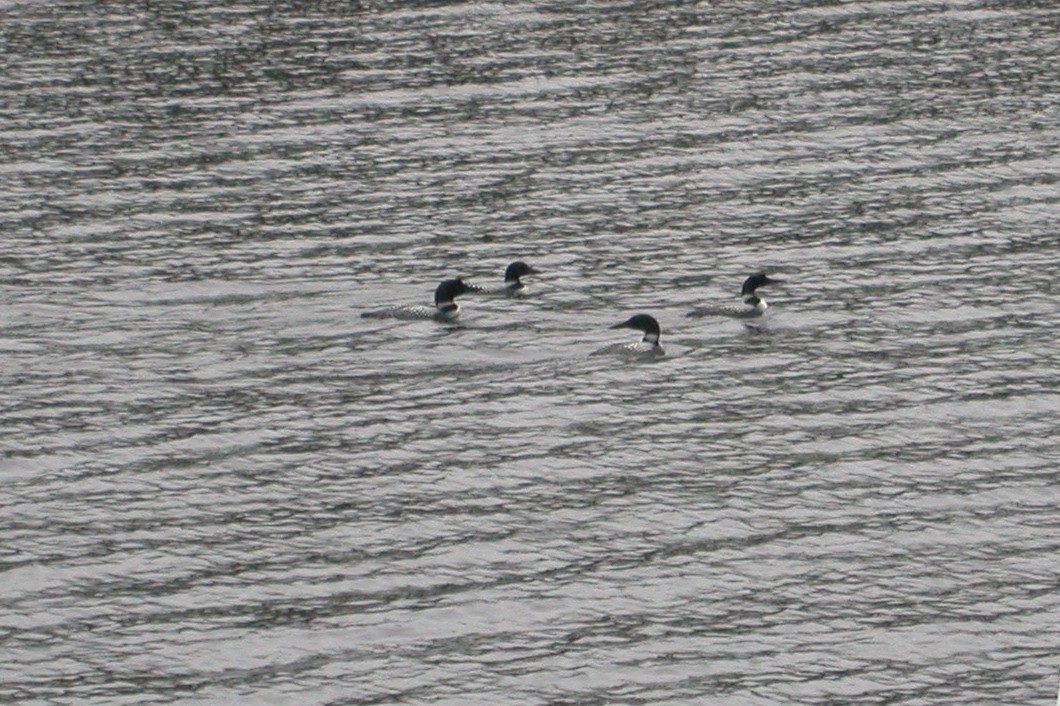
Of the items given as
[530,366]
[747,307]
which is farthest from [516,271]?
[747,307]

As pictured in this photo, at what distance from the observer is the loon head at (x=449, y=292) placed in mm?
44156

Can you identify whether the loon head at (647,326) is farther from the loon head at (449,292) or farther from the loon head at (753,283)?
the loon head at (449,292)

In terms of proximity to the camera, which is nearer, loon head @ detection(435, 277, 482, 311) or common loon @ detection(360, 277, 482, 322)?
loon head @ detection(435, 277, 482, 311)

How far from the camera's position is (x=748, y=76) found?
2479 inches

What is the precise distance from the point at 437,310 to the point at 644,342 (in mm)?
4480

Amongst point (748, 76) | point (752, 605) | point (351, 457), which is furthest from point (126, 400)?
point (748, 76)

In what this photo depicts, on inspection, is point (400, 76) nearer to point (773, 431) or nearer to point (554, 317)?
A: point (554, 317)

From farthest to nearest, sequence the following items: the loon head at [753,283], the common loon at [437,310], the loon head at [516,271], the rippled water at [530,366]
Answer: the loon head at [516,271] → the loon head at [753,283] → the common loon at [437,310] → the rippled water at [530,366]

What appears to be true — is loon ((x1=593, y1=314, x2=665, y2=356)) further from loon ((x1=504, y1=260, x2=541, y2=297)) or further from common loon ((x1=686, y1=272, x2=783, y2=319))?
loon ((x1=504, y1=260, x2=541, y2=297))

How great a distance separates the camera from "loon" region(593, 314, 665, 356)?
138 feet

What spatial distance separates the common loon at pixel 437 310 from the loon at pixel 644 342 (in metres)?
3.48

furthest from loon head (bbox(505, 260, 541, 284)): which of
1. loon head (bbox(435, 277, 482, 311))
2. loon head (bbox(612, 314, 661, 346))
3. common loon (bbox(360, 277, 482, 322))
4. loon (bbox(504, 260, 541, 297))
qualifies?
loon head (bbox(612, 314, 661, 346))

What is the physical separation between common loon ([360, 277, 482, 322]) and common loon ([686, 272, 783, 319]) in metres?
4.58

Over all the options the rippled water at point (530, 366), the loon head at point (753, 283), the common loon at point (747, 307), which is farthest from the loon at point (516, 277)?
the loon head at point (753, 283)
